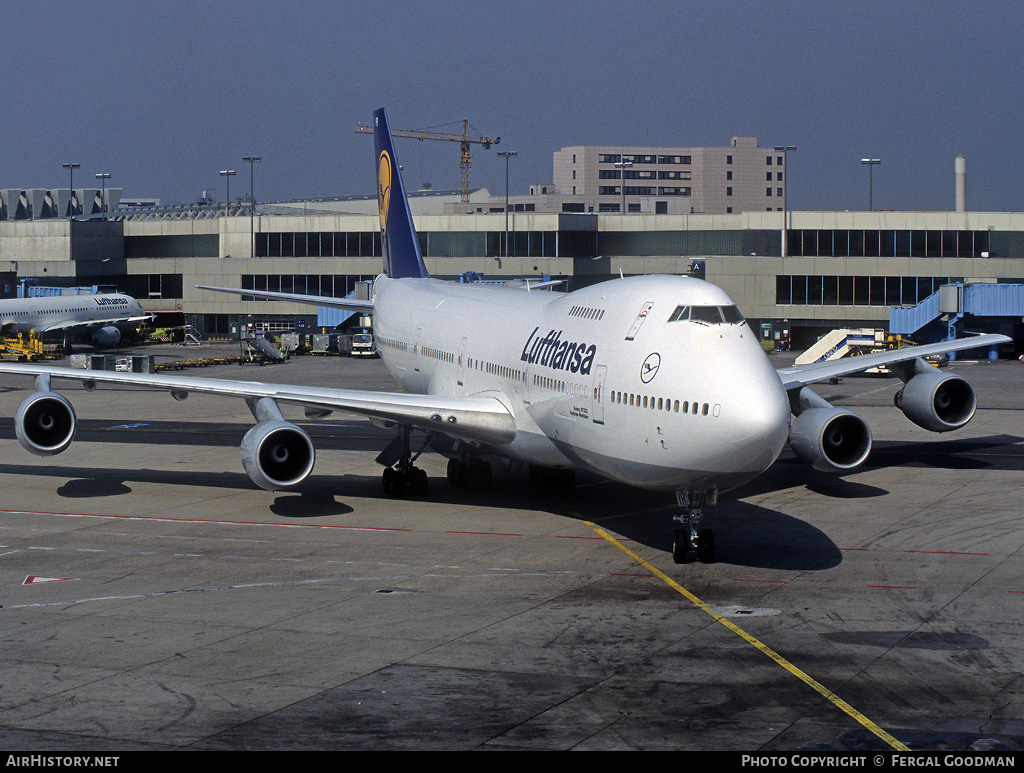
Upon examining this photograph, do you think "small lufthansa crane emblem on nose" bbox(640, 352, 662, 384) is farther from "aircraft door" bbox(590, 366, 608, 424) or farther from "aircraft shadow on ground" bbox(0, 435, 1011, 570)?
"aircraft shadow on ground" bbox(0, 435, 1011, 570)

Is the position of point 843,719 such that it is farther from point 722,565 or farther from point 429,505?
point 429,505

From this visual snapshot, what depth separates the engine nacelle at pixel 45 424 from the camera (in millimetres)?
33031

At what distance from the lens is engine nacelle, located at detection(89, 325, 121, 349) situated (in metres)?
95.9

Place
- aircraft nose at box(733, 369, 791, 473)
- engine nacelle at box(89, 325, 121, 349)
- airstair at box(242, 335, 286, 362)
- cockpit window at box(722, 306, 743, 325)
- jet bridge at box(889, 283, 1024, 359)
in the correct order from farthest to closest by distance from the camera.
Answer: engine nacelle at box(89, 325, 121, 349)
airstair at box(242, 335, 286, 362)
jet bridge at box(889, 283, 1024, 359)
cockpit window at box(722, 306, 743, 325)
aircraft nose at box(733, 369, 791, 473)

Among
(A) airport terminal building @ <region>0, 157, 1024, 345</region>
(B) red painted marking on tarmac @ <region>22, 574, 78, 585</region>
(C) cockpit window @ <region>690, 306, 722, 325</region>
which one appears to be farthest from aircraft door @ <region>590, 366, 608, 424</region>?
(A) airport terminal building @ <region>0, 157, 1024, 345</region>

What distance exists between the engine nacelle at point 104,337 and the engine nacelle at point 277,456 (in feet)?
232

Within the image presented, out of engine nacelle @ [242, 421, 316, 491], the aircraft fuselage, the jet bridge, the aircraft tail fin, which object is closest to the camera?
the aircraft fuselage

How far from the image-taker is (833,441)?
32.1 meters

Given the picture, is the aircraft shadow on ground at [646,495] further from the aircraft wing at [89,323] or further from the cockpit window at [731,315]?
the aircraft wing at [89,323]

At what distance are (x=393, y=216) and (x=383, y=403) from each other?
1874 centimetres

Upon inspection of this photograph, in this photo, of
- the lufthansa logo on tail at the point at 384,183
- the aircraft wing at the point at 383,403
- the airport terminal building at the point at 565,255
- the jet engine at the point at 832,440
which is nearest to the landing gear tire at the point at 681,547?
the aircraft wing at the point at 383,403

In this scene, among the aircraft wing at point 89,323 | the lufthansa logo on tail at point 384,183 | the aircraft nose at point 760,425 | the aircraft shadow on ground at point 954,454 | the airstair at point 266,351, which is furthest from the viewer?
the aircraft wing at point 89,323
